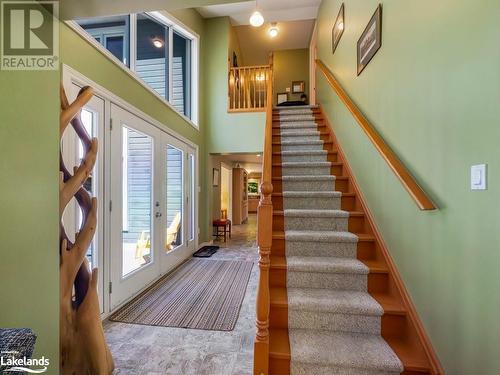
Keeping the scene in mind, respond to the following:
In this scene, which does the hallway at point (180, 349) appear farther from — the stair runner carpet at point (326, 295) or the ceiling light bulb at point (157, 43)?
the ceiling light bulb at point (157, 43)

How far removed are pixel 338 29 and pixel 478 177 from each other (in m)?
3.38

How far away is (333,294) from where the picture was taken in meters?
1.79

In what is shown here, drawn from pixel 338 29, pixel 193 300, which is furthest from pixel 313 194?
pixel 338 29

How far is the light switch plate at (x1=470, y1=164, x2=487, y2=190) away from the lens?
1056 millimetres

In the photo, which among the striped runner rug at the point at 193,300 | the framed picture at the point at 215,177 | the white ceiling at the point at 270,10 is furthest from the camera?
the framed picture at the point at 215,177

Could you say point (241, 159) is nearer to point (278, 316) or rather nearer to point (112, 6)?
point (278, 316)

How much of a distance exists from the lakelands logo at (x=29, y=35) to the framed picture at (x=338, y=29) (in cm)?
339

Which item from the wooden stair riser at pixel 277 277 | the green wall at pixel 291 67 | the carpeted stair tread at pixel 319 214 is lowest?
the wooden stair riser at pixel 277 277

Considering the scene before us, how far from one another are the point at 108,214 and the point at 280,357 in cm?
198

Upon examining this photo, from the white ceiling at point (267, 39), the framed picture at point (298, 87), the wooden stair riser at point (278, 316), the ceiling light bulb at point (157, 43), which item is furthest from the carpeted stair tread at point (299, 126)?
the framed picture at point (298, 87)

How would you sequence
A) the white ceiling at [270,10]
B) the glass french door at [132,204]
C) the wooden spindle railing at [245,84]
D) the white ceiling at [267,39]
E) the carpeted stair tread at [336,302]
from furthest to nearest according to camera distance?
1. the white ceiling at [267,39]
2. the wooden spindle railing at [245,84]
3. the white ceiling at [270,10]
4. the glass french door at [132,204]
5. the carpeted stair tread at [336,302]

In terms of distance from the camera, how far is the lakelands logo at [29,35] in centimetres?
109

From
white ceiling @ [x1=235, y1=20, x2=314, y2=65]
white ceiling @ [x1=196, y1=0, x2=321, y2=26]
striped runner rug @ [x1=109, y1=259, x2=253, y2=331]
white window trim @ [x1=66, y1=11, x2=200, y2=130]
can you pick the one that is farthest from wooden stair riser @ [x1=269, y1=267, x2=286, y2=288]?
white ceiling @ [x1=235, y1=20, x2=314, y2=65]

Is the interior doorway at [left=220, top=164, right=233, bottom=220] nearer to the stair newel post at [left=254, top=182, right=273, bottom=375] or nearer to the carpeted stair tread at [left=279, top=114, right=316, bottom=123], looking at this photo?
the carpeted stair tread at [left=279, top=114, right=316, bottom=123]
